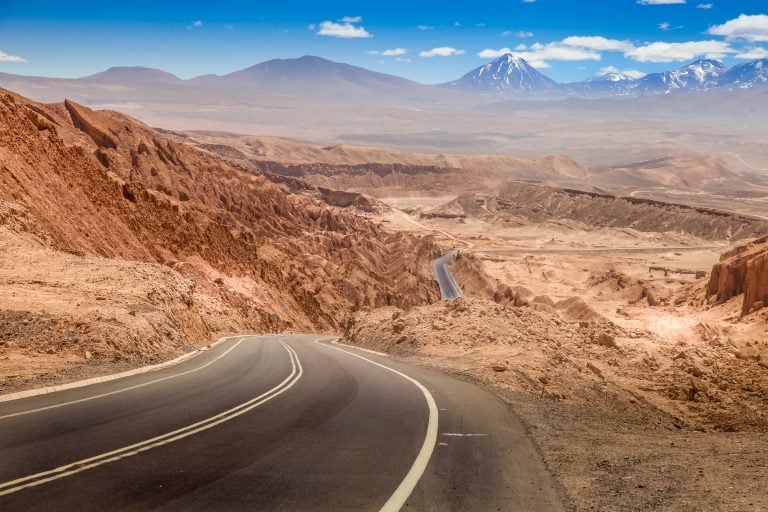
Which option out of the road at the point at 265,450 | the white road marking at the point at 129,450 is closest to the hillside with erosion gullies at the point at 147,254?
the road at the point at 265,450

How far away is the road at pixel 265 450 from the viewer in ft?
22.8

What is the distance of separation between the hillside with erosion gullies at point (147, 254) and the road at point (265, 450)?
401 centimetres

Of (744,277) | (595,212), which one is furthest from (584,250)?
(744,277)

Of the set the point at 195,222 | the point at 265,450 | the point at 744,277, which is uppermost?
the point at 265,450

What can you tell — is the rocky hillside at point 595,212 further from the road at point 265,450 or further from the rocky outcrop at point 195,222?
the road at point 265,450

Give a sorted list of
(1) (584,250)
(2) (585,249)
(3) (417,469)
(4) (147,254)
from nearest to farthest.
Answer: (3) (417,469), (4) (147,254), (1) (584,250), (2) (585,249)

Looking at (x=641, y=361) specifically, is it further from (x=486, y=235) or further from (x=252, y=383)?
(x=486, y=235)

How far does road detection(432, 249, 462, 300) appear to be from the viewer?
235 feet

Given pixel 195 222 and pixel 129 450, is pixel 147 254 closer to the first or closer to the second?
pixel 195 222

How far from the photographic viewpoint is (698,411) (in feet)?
53.9

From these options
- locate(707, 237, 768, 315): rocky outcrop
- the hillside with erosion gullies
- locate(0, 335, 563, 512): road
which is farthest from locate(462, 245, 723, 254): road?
locate(0, 335, 563, 512): road

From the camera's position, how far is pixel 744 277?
3494 cm

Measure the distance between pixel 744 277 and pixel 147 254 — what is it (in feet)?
111

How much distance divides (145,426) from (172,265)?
36000mm
